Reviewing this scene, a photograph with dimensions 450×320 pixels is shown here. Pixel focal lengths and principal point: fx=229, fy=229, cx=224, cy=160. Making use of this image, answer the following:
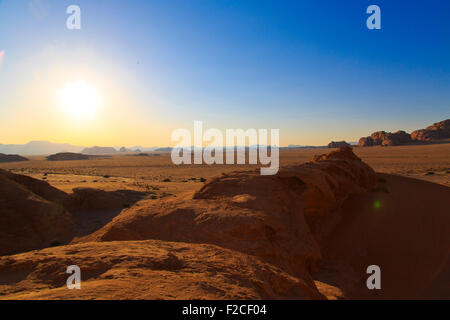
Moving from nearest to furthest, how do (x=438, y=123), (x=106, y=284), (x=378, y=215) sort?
(x=106, y=284) < (x=378, y=215) < (x=438, y=123)

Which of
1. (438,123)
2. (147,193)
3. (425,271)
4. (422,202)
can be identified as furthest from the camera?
(438,123)

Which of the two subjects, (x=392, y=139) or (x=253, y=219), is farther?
(x=392, y=139)

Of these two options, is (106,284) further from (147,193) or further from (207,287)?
(147,193)

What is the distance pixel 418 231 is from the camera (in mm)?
7637

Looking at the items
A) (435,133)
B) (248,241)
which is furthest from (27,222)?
(435,133)

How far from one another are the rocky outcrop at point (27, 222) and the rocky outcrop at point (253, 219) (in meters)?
4.26

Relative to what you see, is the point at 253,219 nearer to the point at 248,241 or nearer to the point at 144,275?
the point at 248,241

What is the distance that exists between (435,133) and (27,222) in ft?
400

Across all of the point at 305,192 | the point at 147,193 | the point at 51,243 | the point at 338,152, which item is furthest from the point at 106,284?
the point at 147,193

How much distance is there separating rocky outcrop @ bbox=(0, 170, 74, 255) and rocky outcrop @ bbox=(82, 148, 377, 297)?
4260mm

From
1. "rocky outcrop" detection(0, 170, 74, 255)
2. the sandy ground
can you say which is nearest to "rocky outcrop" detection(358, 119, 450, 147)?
the sandy ground

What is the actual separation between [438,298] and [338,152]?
8.41 meters

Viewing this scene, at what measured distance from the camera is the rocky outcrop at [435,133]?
88.9m

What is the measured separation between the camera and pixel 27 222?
917 centimetres
